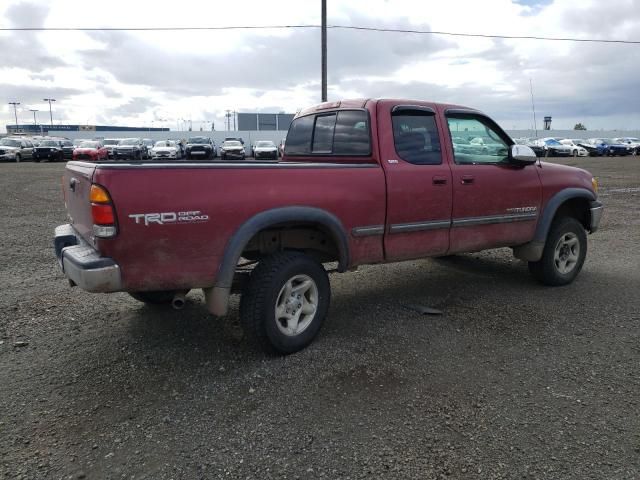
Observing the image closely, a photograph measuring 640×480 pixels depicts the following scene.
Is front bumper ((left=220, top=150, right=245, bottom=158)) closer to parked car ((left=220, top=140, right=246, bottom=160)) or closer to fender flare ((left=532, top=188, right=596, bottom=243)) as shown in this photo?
parked car ((left=220, top=140, right=246, bottom=160))

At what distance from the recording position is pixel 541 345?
4.12 m

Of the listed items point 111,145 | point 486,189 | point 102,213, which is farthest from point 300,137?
point 111,145

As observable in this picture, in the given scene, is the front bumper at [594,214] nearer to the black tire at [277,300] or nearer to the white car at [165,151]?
the black tire at [277,300]

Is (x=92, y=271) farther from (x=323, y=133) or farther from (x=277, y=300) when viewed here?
(x=323, y=133)

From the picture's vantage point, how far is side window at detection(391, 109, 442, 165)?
453 cm

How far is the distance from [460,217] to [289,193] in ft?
6.29

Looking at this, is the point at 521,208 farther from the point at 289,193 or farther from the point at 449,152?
the point at 289,193

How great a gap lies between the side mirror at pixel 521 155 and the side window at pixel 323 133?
71.4 inches

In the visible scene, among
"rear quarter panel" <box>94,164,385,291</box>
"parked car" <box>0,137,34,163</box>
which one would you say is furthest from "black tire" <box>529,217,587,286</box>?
"parked car" <box>0,137,34,163</box>

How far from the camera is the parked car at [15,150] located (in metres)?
34.5

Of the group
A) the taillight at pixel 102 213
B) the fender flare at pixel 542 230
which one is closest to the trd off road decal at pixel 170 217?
the taillight at pixel 102 213

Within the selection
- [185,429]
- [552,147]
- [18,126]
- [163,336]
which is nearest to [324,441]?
[185,429]

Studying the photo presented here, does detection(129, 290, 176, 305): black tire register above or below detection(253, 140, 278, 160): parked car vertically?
below

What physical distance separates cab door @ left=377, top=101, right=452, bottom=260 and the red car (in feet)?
96.5
